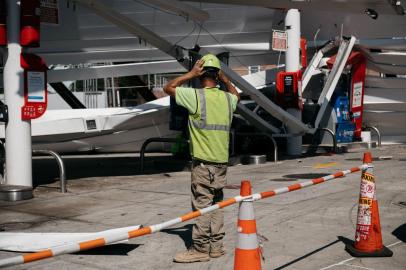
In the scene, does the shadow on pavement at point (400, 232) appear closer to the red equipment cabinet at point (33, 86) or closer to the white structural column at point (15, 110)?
the red equipment cabinet at point (33, 86)

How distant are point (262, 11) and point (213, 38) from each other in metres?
1.97

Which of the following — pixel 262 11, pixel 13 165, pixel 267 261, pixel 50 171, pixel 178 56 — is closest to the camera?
pixel 267 261

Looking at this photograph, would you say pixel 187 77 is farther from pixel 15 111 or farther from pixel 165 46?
pixel 165 46

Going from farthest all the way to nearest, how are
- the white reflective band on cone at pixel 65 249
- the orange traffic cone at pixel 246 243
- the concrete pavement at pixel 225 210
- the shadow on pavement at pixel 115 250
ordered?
1. the shadow on pavement at pixel 115 250
2. the concrete pavement at pixel 225 210
3. the orange traffic cone at pixel 246 243
4. the white reflective band on cone at pixel 65 249

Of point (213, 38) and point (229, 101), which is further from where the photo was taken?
point (213, 38)

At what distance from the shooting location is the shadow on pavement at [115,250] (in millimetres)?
6191

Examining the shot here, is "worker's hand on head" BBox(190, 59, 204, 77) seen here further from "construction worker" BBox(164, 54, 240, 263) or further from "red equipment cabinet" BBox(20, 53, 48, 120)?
"red equipment cabinet" BBox(20, 53, 48, 120)

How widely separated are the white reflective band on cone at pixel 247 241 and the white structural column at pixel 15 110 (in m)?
6.37

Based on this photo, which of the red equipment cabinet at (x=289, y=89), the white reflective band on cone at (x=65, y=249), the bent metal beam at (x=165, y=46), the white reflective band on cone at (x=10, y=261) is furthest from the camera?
the red equipment cabinet at (x=289, y=89)

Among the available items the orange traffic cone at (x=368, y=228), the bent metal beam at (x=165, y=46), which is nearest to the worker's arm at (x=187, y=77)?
the orange traffic cone at (x=368, y=228)

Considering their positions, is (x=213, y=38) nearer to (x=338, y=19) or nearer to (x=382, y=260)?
(x=338, y=19)

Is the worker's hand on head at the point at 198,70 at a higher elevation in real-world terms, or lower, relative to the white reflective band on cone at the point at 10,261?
higher

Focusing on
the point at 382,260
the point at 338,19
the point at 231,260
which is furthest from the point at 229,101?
the point at 338,19

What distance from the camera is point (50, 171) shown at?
14320 mm
